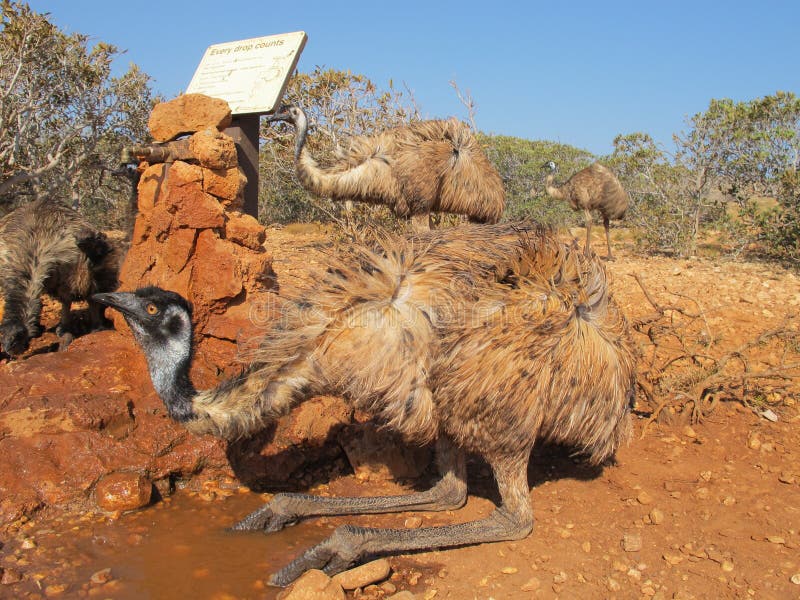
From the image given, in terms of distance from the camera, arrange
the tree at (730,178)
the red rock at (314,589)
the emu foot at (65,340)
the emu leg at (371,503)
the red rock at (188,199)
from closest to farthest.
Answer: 1. the red rock at (314,589)
2. the emu leg at (371,503)
3. the red rock at (188,199)
4. the emu foot at (65,340)
5. the tree at (730,178)

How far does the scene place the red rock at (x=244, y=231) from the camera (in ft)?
16.6

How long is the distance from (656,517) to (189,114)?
13.6 feet

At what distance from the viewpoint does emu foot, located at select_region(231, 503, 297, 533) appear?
3998 millimetres

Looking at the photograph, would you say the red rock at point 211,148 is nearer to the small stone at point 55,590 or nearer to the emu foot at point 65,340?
the emu foot at point 65,340

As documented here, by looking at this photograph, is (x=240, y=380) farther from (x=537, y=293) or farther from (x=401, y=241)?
(x=537, y=293)

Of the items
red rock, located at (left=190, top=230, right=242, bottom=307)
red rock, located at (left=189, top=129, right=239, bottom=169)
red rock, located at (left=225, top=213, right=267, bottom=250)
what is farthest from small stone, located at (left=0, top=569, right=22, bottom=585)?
red rock, located at (left=189, top=129, right=239, bottom=169)

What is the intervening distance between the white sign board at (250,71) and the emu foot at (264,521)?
2919 millimetres

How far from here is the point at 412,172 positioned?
7066mm

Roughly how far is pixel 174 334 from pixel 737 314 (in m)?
5.59

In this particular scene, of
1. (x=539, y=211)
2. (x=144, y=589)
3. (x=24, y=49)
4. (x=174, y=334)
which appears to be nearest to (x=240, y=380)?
(x=174, y=334)

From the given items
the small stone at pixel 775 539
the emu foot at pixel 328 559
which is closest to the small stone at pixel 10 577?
the emu foot at pixel 328 559

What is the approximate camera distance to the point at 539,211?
16391 millimetres

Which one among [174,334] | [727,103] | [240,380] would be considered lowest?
[240,380]

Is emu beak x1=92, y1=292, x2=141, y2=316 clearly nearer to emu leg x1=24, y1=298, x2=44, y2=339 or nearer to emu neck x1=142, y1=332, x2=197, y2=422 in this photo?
emu neck x1=142, y1=332, x2=197, y2=422
